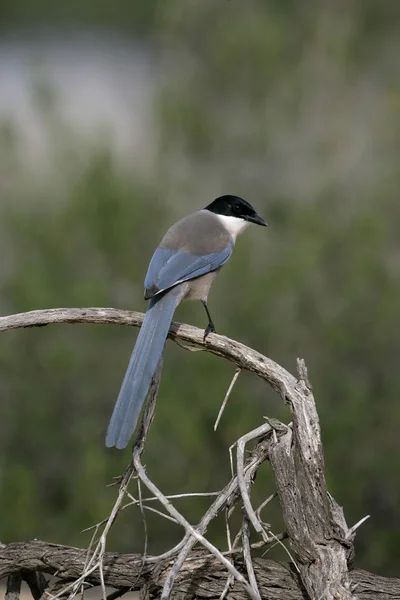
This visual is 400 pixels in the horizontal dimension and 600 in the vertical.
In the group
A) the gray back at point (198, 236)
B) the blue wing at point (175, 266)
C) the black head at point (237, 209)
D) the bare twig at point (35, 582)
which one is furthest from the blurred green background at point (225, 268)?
the bare twig at point (35, 582)

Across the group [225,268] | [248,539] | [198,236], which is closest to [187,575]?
[248,539]

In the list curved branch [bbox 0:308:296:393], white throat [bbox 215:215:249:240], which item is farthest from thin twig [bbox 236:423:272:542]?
white throat [bbox 215:215:249:240]

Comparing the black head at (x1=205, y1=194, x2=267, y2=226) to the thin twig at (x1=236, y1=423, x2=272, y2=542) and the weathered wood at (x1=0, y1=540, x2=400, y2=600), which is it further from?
the weathered wood at (x1=0, y1=540, x2=400, y2=600)

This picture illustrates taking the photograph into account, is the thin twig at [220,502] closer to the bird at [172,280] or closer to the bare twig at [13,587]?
the bird at [172,280]

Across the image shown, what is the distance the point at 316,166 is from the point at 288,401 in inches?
180

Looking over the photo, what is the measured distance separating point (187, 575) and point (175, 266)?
1034mm

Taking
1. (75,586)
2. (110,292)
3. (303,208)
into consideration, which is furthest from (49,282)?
(75,586)

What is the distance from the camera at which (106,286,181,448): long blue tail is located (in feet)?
8.52

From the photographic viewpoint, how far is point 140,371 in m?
2.76

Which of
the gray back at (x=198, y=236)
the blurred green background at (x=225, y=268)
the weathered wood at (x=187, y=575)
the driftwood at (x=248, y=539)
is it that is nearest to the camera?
the driftwood at (x=248, y=539)

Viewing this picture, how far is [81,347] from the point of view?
258 inches

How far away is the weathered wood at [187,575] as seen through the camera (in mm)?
2734

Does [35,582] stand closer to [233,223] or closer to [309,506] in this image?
[309,506]

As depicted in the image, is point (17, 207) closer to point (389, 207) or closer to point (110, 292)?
point (110, 292)
